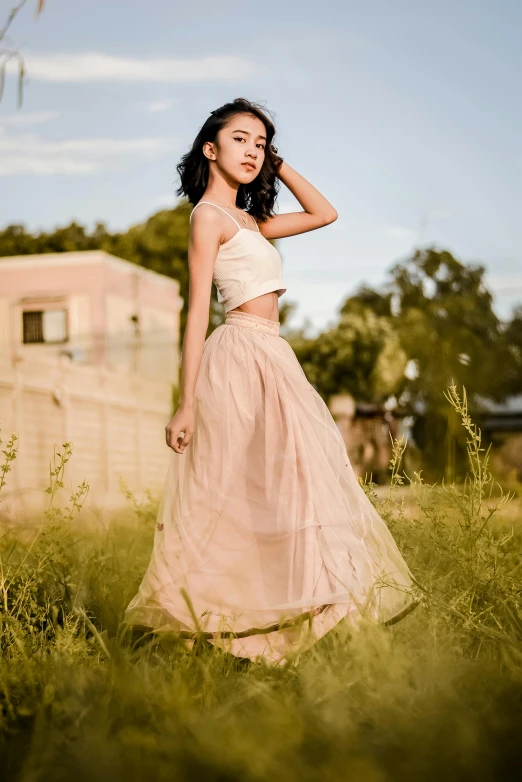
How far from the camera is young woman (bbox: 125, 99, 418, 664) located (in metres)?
2.84

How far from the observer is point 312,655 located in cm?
256

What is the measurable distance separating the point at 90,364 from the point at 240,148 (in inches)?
731

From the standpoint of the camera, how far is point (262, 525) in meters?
2.93

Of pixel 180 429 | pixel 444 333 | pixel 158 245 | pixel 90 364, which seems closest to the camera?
pixel 180 429

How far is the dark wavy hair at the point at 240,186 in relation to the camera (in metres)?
3.28

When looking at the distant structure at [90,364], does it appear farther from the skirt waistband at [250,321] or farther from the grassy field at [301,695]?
the grassy field at [301,695]

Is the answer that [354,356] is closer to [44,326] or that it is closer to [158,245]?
[158,245]

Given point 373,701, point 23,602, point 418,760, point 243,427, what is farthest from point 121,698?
point 23,602

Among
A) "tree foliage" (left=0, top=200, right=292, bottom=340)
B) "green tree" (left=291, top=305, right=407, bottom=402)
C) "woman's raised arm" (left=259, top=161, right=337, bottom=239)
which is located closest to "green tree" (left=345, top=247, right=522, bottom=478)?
"green tree" (left=291, top=305, right=407, bottom=402)

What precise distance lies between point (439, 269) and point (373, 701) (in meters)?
27.6

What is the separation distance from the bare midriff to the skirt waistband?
12mm

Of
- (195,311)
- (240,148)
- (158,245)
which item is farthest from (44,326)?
(195,311)

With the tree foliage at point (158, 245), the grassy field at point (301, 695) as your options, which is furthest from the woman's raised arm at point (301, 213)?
the tree foliage at point (158, 245)

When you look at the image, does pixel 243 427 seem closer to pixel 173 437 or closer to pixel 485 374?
pixel 173 437
